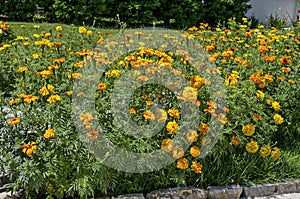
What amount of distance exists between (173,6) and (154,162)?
692 centimetres

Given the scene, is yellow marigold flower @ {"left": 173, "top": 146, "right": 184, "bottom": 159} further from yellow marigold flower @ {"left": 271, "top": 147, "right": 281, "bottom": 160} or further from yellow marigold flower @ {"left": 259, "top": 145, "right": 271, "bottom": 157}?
yellow marigold flower @ {"left": 271, "top": 147, "right": 281, "bottom": 160}

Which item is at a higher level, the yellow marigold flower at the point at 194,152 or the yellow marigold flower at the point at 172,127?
the yellow marigold flower at the point at 172,127

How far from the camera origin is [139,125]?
9.32 ft

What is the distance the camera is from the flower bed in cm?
270

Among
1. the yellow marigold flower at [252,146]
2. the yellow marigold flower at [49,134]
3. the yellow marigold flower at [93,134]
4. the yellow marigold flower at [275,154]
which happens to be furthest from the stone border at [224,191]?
the yellow marigold flower at [49,134]

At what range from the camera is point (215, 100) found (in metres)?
3.11

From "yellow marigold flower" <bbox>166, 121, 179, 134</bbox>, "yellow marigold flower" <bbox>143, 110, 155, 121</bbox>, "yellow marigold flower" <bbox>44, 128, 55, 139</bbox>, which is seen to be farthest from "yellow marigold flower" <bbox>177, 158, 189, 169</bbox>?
"yellow marigold flower" <bbox>44, 128, 55, 139</bbox>

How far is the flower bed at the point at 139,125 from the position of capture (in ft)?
8.85

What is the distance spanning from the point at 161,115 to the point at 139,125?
189 mm

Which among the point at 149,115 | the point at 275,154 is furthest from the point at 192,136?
the point at 275,154

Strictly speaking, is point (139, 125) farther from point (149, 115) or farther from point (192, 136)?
point (192, 136)

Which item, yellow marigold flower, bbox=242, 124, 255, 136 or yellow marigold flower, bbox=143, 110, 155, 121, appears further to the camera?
yellow marigold flower, bbox=242, 124, 255, 136

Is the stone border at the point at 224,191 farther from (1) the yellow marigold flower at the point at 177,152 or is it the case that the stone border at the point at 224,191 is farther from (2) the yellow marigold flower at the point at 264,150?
(1) the yellow marigold flower at the point at 177,152

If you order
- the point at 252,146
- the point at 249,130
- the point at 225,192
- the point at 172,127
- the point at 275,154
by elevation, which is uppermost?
the point at 172,127
